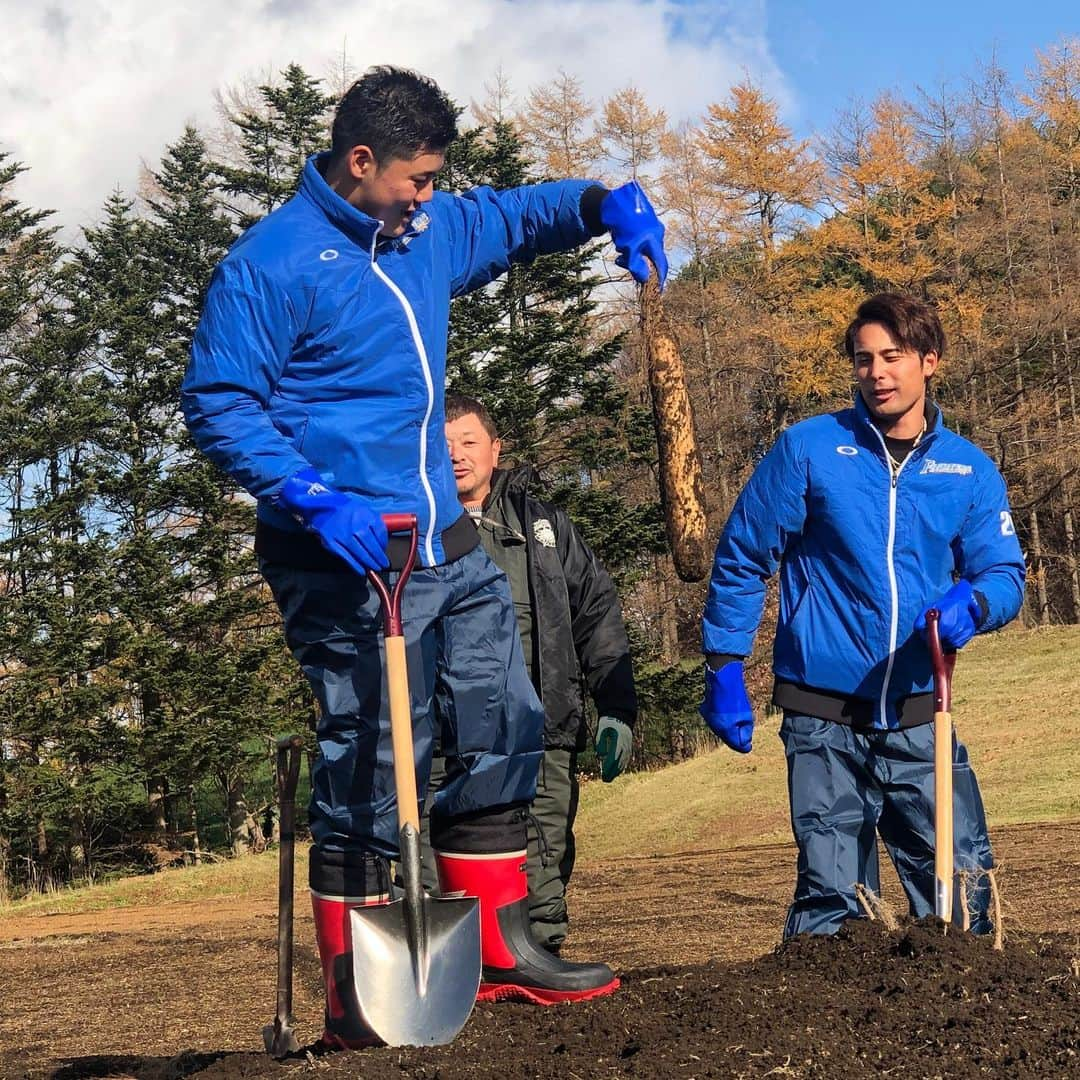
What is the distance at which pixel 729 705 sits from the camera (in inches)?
161

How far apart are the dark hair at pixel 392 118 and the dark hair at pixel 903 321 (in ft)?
4.59

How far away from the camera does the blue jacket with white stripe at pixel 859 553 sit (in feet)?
12.9

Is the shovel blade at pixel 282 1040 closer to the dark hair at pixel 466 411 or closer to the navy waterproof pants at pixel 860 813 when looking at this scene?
the navy waterproof pants at pixel 860 813

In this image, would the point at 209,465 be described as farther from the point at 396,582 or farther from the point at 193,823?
the point at 396,582

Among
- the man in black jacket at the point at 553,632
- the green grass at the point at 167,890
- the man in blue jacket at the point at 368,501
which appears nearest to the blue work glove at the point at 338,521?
the man in blue jacket at the point at 368,501

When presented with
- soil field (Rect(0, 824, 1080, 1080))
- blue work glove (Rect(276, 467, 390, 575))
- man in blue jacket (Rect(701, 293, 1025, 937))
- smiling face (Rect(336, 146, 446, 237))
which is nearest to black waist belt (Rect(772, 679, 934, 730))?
man in blue jacket (Rect(701, 293, 1025, 937))

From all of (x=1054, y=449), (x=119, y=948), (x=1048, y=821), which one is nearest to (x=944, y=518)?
(x=119, y=948)

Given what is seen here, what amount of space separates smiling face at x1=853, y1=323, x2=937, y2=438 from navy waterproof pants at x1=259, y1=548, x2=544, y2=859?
50.7 inches

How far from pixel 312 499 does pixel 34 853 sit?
25.4m

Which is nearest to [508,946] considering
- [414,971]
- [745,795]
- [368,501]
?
[414,971]

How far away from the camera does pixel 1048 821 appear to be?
10.9 m

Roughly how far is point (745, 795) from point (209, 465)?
1428 cm

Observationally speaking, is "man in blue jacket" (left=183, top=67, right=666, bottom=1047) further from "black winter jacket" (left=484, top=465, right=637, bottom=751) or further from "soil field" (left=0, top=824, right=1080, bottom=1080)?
"black winter jacket" (left=484, top=465, right=637, bottom=751)

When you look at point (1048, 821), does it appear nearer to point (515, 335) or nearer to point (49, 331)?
point (515, 335)
